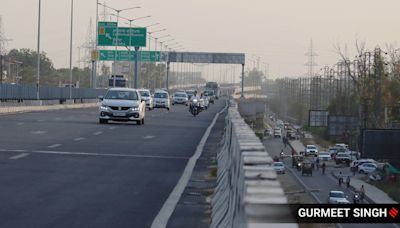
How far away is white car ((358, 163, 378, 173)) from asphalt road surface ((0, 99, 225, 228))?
1525cm

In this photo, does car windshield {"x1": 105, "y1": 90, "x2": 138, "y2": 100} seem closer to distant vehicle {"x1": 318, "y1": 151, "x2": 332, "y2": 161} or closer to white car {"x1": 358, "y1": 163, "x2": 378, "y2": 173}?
white car {"x1": 358, "y1": 163, "x2": 378, "y2": 173}

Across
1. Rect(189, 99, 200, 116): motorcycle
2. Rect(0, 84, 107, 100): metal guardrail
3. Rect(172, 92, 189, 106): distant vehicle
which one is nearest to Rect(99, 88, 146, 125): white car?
Rect(189, 99, 200, 116): motorcycle

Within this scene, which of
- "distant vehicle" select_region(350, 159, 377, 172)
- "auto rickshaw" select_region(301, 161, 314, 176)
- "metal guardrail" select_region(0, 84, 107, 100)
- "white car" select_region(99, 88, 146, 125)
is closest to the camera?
"auto rickshaw" select_region(301, 161, 314, 176)

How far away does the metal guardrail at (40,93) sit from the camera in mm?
70062

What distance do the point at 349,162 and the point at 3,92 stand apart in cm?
2580

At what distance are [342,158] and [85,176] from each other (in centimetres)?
3701

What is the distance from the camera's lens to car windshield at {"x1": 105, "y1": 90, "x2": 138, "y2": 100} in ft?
148

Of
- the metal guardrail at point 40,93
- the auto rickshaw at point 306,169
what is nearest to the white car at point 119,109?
the auto rickshaw at point 306,169

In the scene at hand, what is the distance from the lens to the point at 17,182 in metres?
17.0

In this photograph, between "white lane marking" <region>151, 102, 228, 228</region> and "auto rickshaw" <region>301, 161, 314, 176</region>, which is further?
"auto rickshaw" <region>301, 161, 314, 176</region>

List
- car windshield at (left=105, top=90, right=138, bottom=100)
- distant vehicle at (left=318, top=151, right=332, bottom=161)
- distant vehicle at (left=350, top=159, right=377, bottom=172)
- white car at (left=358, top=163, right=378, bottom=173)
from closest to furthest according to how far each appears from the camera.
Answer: car windshield at (left=105, top=90, right=138, bottom=100) < distant vehicle at (left=350, top=159, right=377, bottom=172) < white car at (left=358, top=163, right=378, bottom=173) < distant vehicle at (left=318, top=151, right=332, bottom=161)

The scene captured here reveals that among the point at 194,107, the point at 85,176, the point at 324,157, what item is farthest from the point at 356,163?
the point at 85,176

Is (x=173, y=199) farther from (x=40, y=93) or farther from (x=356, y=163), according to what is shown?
(x=40, y=93)

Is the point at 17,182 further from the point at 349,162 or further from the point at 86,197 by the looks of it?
the point at 349,162
